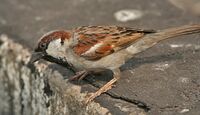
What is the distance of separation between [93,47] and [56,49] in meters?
0.32

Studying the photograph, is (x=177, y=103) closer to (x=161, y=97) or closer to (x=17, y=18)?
(x=161, y=97)

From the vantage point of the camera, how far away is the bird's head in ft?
15.5

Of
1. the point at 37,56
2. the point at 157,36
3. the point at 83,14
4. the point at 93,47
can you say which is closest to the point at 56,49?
the point at 37,56

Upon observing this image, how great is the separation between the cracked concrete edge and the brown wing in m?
0.33

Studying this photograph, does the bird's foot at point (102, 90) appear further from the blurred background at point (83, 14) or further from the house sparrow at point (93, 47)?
the blurred background at point (83, 14)

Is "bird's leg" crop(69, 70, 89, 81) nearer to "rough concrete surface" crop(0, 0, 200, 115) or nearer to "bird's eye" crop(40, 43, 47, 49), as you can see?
"rough concrete surface" crop(0, 0, 200, 115)

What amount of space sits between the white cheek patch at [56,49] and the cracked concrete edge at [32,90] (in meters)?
0.27

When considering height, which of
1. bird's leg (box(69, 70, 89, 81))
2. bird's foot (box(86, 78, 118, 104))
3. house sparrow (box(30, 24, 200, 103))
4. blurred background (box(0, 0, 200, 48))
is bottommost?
bird's foot (box(86, 78, 118, 104))

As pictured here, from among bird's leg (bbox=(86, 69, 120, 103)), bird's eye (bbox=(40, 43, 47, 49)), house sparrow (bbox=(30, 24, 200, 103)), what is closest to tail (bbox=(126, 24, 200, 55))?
house sparrow (bbox=(30, 24, 200, 103))

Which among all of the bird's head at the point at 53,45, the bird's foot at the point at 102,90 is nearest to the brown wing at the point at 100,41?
the bird's head at the point at 53,45

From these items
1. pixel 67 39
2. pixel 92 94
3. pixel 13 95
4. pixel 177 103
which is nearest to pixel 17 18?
pixel 13 95

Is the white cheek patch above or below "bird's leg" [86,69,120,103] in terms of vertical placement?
above

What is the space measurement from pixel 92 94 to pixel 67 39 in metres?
0.55

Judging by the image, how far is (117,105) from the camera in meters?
4.41
